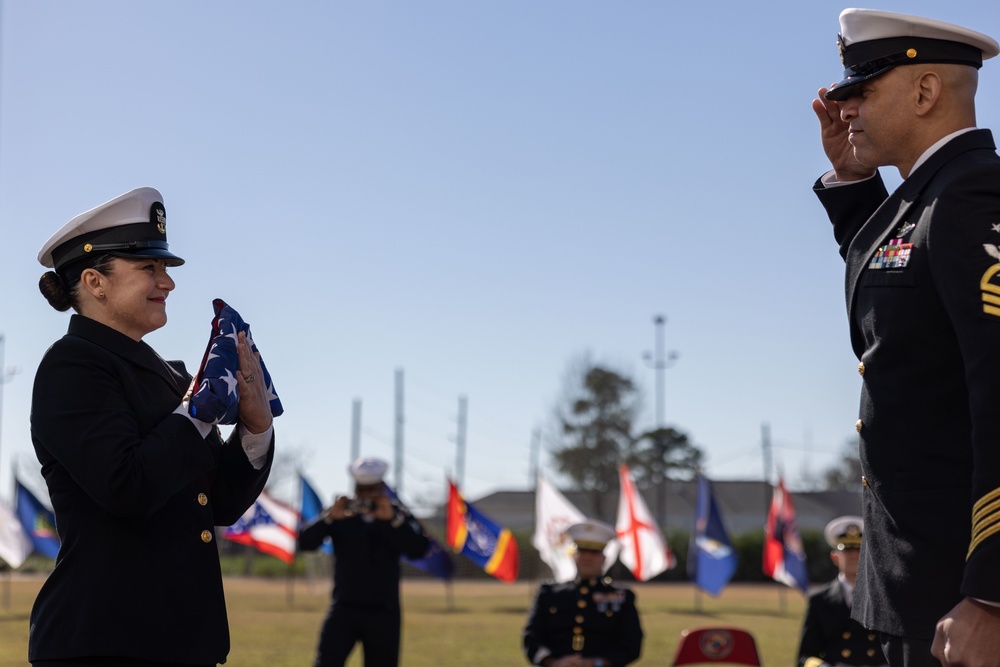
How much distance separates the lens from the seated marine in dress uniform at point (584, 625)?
27.9 ft

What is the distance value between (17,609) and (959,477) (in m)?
28.1

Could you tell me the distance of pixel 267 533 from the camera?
23.9 m

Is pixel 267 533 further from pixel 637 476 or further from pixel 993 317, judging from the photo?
pixel 637 476

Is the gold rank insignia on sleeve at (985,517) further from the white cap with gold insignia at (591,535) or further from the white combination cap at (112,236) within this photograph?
the white cap with gold insignia at (591,535)

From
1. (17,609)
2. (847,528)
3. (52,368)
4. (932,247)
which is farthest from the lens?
(17,609)

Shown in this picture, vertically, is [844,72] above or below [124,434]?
above

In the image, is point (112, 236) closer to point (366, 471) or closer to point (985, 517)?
point (985, 517)

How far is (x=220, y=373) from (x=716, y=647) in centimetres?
625

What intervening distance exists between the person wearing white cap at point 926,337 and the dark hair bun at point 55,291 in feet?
6.95

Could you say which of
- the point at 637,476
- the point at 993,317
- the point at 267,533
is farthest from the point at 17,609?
the point at 637,476

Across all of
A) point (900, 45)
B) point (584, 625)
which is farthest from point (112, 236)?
point (584, 625)

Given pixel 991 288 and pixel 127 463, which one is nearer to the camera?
pixel 991 288

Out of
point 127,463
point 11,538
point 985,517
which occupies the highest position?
point 127,463

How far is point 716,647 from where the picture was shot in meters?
8.79
